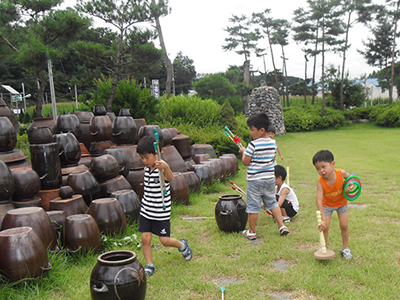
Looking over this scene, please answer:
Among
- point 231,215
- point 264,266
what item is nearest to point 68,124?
point 231,215

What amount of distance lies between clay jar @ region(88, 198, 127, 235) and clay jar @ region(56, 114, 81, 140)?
80.7 inches

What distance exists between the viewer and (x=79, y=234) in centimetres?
367

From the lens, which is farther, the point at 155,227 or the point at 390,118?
the point at 390,118

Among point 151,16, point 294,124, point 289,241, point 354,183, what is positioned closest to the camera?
point 354,183

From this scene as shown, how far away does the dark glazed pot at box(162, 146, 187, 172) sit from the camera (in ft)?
23.2

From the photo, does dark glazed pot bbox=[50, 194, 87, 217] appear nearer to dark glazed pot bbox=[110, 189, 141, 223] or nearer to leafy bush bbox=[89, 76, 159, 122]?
dark glazed pot bbox=[110, 189, 141, 223]

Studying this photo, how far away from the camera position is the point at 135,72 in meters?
11.4

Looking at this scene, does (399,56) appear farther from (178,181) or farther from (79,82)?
(178,181)

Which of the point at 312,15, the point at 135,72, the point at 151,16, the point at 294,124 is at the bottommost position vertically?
the point at 294,124

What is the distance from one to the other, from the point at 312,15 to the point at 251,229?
31.1 m

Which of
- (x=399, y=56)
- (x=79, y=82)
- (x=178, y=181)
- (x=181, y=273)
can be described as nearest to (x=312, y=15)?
(x=399, y=56)

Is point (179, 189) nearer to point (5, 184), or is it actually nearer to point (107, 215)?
point (107, 215)

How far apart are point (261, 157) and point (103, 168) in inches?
85.1

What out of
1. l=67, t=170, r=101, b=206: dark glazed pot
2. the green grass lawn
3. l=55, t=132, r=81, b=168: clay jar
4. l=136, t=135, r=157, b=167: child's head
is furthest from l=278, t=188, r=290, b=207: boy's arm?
l=55, t=132, r=81, b=168: clay jar
